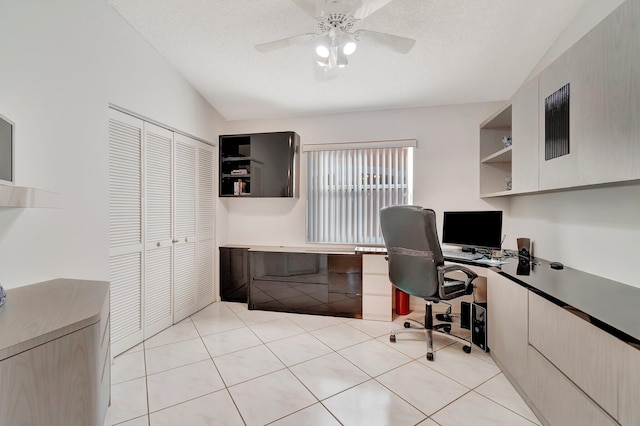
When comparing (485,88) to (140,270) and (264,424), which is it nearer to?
(264,424)

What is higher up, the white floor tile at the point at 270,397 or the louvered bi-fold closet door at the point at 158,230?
the louvered bi-fold closet door at the point at 158,230

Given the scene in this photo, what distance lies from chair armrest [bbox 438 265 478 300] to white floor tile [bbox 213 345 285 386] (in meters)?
1.47

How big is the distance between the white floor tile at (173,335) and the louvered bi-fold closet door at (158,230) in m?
0.07

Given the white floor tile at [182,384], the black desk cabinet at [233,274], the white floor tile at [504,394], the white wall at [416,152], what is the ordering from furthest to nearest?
the black desk cabinet at [233,274]
the white wall at [416,152]
the white floor tile at [182,384]
the white floor tile at [504,394]

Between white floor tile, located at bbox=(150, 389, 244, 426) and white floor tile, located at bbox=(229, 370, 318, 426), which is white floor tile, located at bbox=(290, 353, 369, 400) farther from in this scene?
white floor tile, located at bbox=(150, 389, 244, 426)

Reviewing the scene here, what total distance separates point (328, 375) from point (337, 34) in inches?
99.2

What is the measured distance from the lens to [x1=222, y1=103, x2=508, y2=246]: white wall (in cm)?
341

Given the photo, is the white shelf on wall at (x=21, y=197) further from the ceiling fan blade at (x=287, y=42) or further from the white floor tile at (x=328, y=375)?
the white floor tile at (x=328, y=375)

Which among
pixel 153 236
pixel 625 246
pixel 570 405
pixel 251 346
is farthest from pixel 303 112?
pixel 570 405

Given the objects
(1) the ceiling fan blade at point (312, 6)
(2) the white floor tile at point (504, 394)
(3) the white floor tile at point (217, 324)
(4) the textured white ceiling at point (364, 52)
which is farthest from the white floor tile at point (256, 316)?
(1) the ceiling fan blade at point (312, 6)

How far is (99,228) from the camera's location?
2223 millimetres

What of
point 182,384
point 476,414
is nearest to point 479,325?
point 476,414

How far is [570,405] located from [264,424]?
1.59m

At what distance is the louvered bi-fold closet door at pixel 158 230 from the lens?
2.75m
